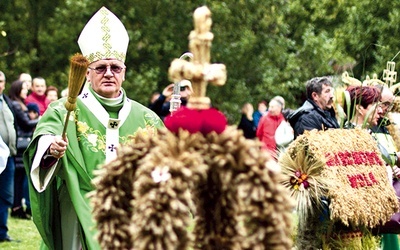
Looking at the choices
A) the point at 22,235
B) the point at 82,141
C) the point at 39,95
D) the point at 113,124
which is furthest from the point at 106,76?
the point at 39,95

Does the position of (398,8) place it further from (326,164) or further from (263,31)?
(263,31)

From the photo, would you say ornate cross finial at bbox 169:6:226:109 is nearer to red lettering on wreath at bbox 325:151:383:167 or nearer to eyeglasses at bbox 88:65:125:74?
eyeglasses at bbox 88:65:125:74

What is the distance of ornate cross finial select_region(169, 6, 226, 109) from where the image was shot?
4.00 meters

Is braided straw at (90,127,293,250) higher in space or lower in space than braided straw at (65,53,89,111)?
lower

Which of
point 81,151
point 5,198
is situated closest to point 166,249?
point 81,151

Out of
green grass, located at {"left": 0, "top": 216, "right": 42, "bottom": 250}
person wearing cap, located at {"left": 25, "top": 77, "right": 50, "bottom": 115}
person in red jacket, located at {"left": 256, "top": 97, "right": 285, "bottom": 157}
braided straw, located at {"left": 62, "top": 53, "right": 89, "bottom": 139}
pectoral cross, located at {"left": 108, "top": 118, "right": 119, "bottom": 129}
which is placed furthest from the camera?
person in red jacket, located at {"left": 256, "top": 97, "right": 285, "bottom": 157}

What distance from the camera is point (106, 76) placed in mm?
6988

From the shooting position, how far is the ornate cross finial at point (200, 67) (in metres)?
4.00

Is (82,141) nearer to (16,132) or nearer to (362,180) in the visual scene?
(362,180)

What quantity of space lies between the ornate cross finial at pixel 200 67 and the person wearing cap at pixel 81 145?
2.30 meters

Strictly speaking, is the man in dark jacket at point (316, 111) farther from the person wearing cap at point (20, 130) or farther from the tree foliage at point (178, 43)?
the tree foliage at point (178, 43)

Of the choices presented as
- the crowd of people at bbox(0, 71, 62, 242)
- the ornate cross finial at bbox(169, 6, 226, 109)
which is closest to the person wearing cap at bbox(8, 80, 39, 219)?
the crowd of people at bbox(0, 71, 62, 242)

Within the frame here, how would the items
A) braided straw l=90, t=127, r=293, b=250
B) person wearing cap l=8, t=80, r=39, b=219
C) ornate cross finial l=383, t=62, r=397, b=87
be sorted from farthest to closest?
person wearing cap l=8, t=80, r=39, b=219 < ornate cross finial l=383, t=62, r=397, b=87 < braided straw l=90, t=127, r=293, b=250

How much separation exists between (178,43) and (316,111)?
655 inches
